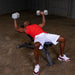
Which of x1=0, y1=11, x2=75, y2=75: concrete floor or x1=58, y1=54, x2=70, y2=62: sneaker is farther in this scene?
x1=58, y1=54, x2=70, y2=62: sneaker

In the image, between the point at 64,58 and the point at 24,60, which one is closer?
the point at 64,58

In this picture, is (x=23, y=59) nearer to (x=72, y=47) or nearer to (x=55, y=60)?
(x=55, y=60)

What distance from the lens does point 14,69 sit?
2266 mm

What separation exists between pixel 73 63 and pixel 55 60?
36 centimetres

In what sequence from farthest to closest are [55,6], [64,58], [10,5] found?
[10,5]
[55,6]
[64,58]

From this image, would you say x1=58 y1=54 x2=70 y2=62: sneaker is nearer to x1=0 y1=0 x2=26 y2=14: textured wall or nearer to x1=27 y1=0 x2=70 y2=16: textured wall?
x1=27 y1=0 x2=70 y2=16: textured wall

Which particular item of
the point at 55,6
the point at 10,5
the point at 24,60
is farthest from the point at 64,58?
the point at 10,5

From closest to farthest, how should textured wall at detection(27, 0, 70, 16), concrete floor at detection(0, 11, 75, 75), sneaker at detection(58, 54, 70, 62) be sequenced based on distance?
1. concrete floor at detection(0, 11, 75, 75)
2. sneaker at detection(58, 54, 70, 62)
3. textured wall at detection(27, 0, 70, 16)

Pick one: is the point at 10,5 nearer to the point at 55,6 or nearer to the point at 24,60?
the point at 55,6

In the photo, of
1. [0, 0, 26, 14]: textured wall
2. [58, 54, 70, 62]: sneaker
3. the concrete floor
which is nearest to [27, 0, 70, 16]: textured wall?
[0, 0, 26, 14]: textured wall

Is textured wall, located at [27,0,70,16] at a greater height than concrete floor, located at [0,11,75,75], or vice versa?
textured wall, located at [27,0,70,16]

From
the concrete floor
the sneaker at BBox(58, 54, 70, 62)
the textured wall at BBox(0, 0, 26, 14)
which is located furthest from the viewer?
the textured wall at BBox(0, 0, 26, 14)

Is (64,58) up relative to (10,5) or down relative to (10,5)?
down

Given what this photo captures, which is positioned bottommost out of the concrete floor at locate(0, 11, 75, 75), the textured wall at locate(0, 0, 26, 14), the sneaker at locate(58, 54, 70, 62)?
the concrete floor at locate(0, 11, 75, 75)
